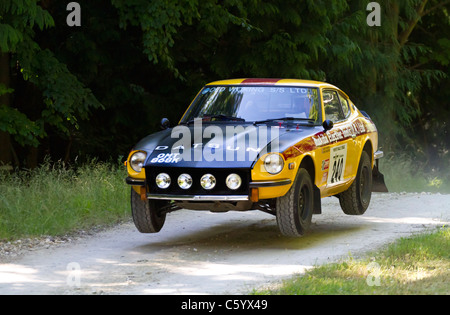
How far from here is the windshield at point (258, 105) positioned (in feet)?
34.6

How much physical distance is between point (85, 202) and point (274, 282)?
506cm

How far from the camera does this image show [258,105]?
10.6 m

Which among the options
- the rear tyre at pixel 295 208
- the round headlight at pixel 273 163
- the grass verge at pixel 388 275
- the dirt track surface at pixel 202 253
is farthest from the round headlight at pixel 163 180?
the grass verge at pixel 388 275

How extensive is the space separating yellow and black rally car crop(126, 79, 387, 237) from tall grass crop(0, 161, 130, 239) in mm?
1573

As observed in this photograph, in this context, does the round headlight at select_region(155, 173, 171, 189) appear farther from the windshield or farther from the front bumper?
the windshield

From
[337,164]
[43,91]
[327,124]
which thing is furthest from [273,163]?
[43,91]

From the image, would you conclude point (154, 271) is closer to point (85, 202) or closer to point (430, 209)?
point (85, 202)

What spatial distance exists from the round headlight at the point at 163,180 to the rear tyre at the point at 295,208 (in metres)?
1.22

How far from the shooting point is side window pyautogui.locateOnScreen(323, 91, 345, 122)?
11086 mm

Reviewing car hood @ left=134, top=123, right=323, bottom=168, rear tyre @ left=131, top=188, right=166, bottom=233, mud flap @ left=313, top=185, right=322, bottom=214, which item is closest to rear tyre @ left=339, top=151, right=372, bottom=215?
mud flap @ left=313, top=185, right=322, bottom=214

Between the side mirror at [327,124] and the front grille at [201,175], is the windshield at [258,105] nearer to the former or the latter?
the side mirror at [327,124]

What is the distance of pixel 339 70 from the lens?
882 inches

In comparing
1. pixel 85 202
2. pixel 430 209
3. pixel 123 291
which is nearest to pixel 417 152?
pixel 430 209

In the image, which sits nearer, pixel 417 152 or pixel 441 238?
pixel 441 238
